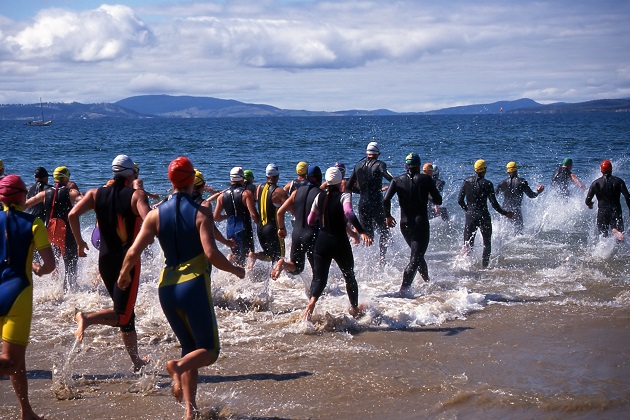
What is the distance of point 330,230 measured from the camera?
25.2ft

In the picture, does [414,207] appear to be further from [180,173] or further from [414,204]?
[180,173]

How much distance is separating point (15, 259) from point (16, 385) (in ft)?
2.95

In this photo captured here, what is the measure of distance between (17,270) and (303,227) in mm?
3777

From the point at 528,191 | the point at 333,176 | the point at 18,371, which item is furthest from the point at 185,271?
the point at 528,191

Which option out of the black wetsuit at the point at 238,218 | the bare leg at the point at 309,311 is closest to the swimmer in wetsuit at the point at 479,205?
the black wetsuit at the point at 238,218

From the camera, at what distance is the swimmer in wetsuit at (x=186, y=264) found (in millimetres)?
4832

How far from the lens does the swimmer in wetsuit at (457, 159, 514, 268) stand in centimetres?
1097

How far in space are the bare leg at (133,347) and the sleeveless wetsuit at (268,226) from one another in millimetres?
3385

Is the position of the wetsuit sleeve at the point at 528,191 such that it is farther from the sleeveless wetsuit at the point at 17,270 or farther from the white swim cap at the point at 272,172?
the sleeveless wetsuit at the point at 17,270

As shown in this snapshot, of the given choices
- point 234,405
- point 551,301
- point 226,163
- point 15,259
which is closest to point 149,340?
point 234,405

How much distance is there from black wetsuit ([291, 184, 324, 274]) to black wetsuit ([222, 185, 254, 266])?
1.43m

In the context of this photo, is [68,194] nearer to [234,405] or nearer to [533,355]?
[234,405]

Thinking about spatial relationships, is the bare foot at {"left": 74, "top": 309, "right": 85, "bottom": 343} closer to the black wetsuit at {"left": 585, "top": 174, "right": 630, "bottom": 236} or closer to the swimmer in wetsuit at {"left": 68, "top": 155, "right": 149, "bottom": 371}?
the swimmer in wetsuit at {"left": 68, "top": 155, "right": 149, "bottom": 371}

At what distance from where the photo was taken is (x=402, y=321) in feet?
26.2
